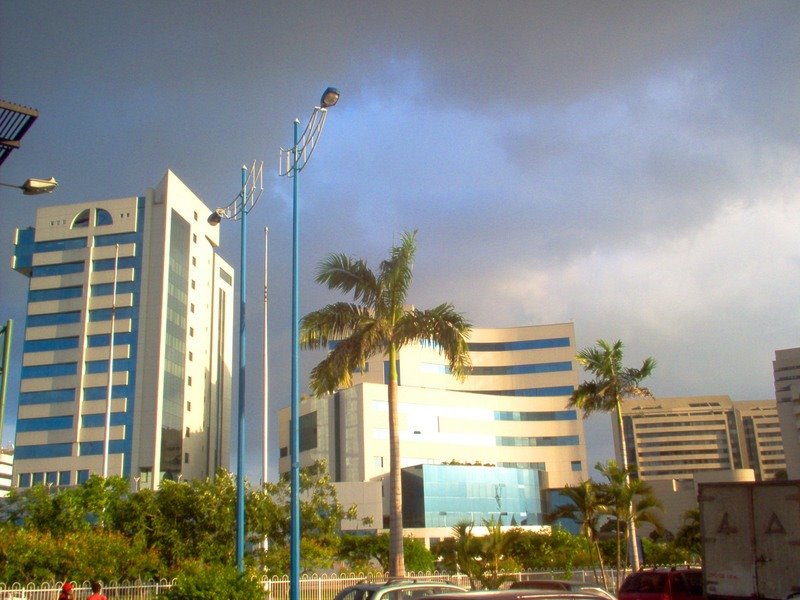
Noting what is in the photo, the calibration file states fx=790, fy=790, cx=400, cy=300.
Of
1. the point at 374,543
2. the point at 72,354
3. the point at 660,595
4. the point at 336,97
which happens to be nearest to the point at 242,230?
the point at 336,97

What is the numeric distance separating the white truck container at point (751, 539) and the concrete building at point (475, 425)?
4572 cm

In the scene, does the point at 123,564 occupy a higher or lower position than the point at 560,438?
lower

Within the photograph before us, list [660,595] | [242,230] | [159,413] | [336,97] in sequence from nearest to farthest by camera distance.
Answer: [660,595] → [336,97] → [242,230] → [159,413]

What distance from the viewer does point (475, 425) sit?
250 ft

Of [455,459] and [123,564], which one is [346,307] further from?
[455,459]

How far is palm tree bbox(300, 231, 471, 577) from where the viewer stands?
82.1 ft

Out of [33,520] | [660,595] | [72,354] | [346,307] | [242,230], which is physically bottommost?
[660,595]

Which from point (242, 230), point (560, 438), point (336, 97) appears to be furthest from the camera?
point (560, 438)

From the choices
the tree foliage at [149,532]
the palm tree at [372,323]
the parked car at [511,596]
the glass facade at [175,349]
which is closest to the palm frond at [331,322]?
the palm tree at [372,323]

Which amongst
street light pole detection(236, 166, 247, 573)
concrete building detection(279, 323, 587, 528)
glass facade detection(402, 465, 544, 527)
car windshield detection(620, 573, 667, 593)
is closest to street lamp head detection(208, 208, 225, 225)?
street light pole detection(236, 166, 247, 573)

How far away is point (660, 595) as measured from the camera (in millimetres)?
18188

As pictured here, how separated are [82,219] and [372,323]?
208 ft

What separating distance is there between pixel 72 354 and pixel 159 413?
1097cm

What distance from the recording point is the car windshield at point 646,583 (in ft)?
61.7
